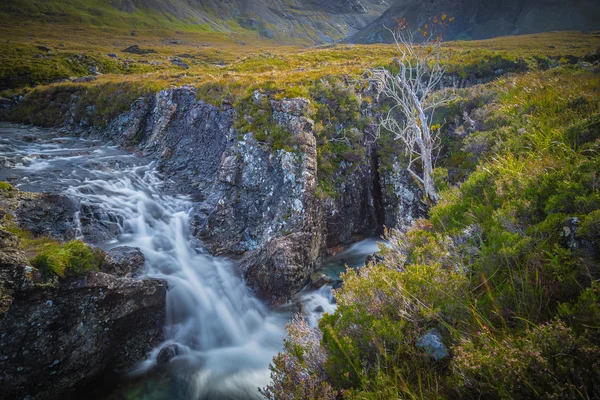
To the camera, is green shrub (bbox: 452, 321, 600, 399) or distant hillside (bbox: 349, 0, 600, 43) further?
distant hillside (bbox: 349, 0, 600, 43)

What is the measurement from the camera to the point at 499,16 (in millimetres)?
99750

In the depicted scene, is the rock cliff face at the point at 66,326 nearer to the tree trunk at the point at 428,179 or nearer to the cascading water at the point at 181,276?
the cascading water at the point at 181,276

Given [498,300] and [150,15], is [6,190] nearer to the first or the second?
[498,300]

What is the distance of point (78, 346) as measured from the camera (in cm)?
754

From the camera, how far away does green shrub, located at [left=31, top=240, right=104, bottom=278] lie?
7.25 m

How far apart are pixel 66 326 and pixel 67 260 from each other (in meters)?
1.71

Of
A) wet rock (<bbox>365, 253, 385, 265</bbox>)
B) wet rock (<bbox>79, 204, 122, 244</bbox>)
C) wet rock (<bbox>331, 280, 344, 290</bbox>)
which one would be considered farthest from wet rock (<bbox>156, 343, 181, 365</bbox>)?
wet rock (<bbox>365, 253, 385, 265</bbox>)

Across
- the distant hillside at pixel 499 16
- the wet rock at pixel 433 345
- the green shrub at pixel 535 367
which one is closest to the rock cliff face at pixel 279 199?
the wet rock at pixel 433 345

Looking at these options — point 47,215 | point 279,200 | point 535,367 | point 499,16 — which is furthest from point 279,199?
point 499,16

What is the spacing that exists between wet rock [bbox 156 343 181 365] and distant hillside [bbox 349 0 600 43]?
8478 centimetres

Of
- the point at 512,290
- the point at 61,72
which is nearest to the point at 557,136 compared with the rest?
the point at 512,290

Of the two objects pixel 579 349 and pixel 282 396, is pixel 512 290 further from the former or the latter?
pixel 282 396

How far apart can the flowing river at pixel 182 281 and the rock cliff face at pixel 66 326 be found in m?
0.92

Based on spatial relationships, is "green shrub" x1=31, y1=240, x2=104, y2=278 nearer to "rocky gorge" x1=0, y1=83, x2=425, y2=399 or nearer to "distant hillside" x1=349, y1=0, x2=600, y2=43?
"rocky gorge" x1=0, y1=83, x2=425, y2=399
